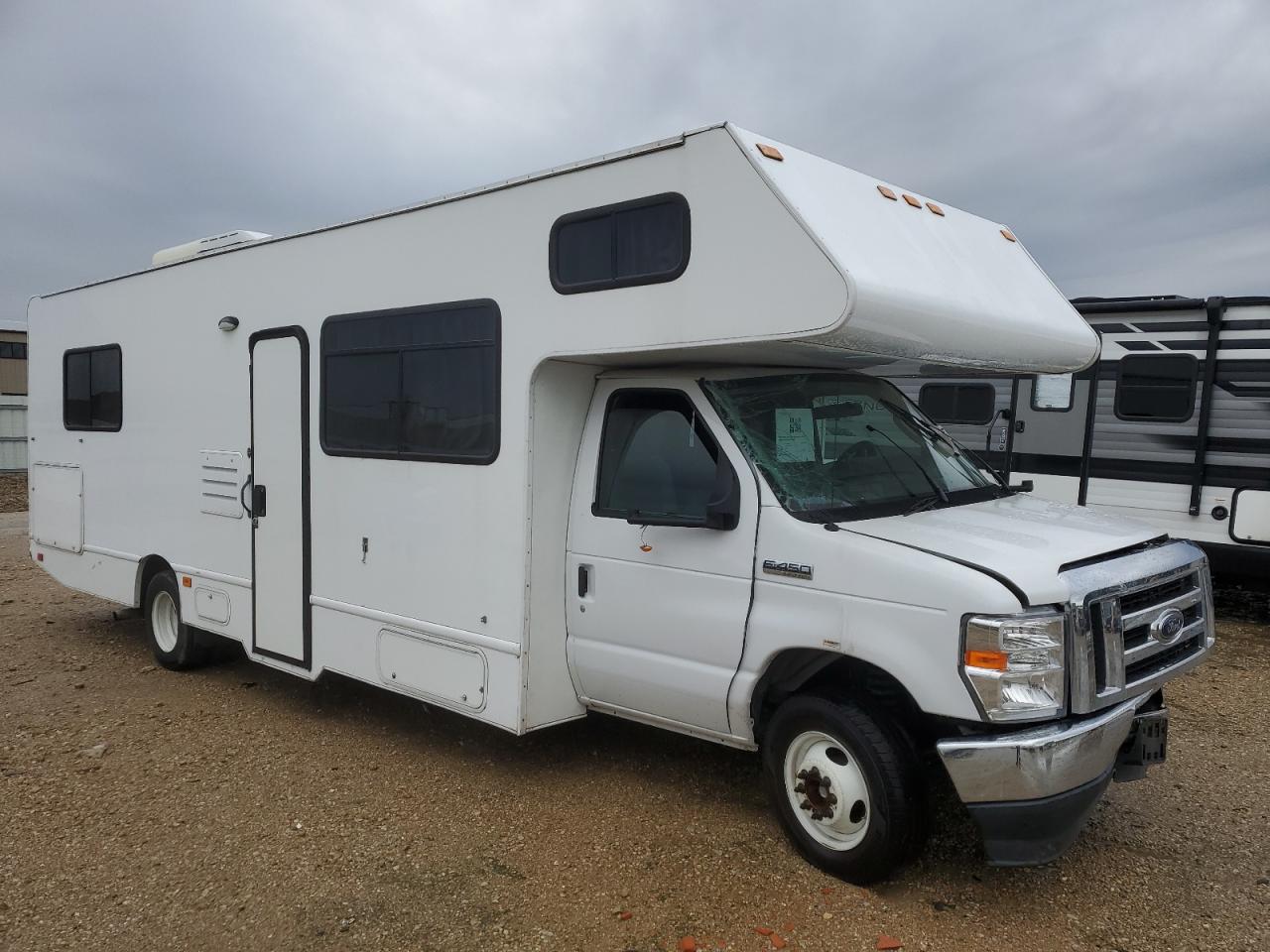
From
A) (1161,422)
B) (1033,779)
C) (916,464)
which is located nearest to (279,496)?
(916,464)

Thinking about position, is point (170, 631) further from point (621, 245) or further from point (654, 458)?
point (621, 245)

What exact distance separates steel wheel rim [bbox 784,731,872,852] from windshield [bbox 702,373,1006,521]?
955mm

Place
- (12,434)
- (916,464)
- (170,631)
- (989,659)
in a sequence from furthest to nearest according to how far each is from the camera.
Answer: (12,434), (170,631), (916,464), (989,659)

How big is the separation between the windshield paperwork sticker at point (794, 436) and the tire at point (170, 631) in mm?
4900

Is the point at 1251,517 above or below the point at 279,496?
below

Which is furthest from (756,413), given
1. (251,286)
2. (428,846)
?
(251,286)

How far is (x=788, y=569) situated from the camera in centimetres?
397

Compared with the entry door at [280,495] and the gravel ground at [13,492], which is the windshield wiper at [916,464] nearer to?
the entry door at [280,495]

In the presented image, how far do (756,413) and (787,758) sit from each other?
1.50m

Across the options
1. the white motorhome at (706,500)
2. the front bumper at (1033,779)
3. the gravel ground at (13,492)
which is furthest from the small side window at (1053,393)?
the gravel ground at (13,492)

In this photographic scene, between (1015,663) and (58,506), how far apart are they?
806 cm

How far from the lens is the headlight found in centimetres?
340

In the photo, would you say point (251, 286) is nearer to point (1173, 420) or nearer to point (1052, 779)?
point (1052, 779)

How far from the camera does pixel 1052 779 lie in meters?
3.43
